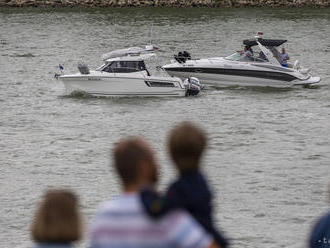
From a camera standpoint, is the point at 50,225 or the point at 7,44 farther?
the point at 7,44

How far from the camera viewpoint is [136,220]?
15.2 ft

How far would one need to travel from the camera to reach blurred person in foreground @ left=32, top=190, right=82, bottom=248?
456cm

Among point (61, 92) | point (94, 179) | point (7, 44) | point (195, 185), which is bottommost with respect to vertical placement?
point (7, 44)

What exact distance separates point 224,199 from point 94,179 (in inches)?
125

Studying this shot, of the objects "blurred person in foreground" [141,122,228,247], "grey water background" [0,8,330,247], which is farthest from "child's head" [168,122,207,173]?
"grey water background" [0,8,330,247]

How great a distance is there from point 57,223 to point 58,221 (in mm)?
10

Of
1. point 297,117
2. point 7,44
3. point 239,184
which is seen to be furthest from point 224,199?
→ point 7,44

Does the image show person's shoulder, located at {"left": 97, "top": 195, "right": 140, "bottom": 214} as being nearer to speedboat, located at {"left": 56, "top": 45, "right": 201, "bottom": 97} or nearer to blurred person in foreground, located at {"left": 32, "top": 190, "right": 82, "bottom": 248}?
blurred person in foreground, located at {"left": 32, "top": 190, "right": 82, "bottom": 248}

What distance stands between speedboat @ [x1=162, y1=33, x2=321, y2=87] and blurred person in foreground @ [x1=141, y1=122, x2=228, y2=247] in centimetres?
2912

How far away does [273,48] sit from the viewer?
34.6 meters

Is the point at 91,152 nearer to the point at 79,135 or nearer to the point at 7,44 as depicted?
the point at 79,135

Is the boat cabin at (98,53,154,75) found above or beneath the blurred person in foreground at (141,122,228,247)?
beneath

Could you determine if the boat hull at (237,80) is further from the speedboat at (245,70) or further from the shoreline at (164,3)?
the shoreline at (164,3)

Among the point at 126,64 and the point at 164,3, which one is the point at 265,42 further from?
the point at 164,3
